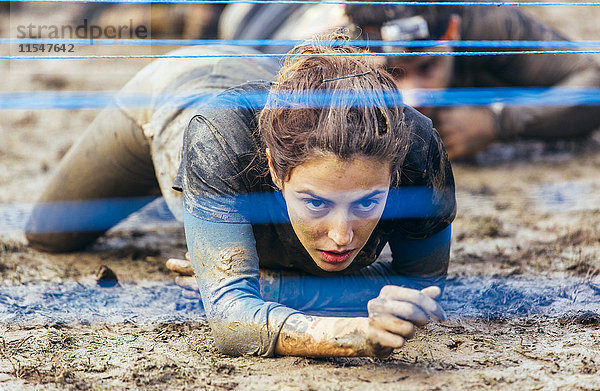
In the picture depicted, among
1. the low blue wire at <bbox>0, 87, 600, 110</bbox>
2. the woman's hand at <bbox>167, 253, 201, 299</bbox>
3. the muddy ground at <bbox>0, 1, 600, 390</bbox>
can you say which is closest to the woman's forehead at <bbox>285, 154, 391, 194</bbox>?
the muddy ground at <bbox>0, 1, 600, 390</bbox>

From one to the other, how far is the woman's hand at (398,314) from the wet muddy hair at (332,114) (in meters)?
0.31

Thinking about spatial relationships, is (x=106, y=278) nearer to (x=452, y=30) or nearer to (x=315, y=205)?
Result: (x=315, y=205)

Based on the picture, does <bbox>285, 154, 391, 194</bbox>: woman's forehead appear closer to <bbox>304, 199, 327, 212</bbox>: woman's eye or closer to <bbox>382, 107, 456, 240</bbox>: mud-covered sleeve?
<bbox>304, 199, 327, 212</bbox>: woman's eye

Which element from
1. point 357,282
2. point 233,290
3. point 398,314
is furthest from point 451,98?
point 398,314

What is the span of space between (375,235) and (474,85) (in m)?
2.56

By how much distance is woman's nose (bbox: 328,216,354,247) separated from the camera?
1.66 meters

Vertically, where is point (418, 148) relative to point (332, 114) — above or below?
below

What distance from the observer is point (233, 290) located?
1749 millimetres

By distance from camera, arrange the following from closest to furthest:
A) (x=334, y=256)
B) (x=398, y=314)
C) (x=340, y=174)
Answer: (x=398, y=314) → (x=340, y=174) → (x=334, y=256)

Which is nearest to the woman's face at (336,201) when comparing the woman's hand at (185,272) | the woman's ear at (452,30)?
the woman's hand at (185,272)

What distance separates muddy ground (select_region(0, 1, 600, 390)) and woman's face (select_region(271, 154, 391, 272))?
1.01 feet

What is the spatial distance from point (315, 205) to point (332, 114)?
22 cm

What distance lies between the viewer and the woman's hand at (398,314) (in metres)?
1.51

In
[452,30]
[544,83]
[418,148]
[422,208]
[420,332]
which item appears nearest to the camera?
[418,148]
